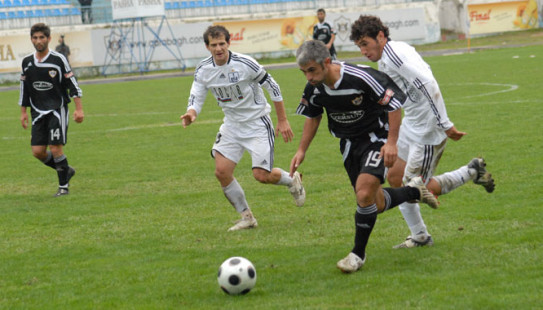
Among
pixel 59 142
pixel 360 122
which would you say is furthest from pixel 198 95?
pixel 59 142

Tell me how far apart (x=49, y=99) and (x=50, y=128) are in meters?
0.40

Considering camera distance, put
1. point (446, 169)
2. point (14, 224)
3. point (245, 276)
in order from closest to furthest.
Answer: point (245, 276) → point (14, 224) → point (446, 169)

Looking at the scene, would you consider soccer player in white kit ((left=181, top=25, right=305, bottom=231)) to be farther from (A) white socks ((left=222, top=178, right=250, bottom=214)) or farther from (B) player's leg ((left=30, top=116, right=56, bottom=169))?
(B) player's leg ((left=30, top=116, right=56, bottom=169))

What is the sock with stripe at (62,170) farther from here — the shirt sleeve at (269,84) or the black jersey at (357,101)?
the black jersey at (357,101)

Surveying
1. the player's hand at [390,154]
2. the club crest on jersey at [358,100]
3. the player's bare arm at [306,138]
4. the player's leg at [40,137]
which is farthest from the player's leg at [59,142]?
the player's hand at [390,154]

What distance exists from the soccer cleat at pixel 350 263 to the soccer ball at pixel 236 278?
694 mm

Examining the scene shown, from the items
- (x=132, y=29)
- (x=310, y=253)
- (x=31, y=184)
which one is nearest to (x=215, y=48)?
(x=310, y=253)

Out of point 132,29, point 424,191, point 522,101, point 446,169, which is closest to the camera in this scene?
point 424,191

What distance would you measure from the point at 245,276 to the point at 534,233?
262 centimetres

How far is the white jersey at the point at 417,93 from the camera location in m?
6.70

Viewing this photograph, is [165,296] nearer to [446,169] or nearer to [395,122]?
[395,122]

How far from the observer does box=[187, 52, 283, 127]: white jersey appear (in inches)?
324

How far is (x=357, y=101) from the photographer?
6.26 m

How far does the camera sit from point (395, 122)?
6.04 m
